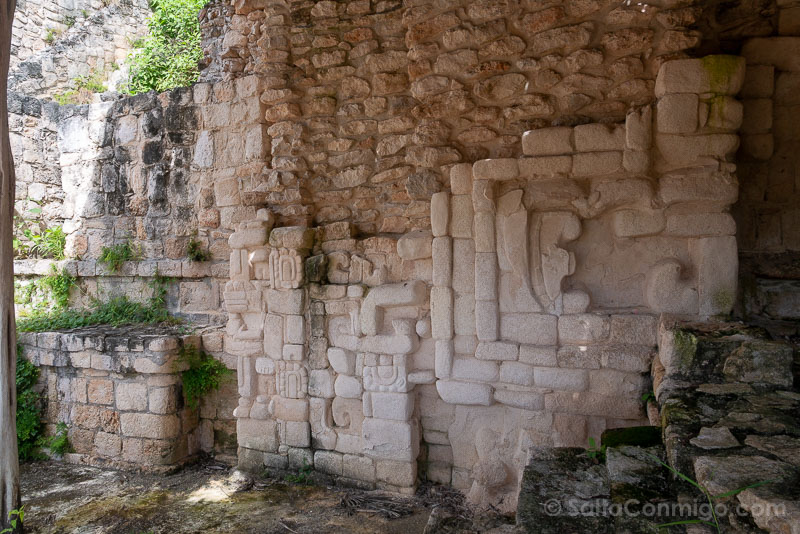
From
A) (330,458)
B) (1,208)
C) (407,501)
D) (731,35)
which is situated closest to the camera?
(1,208)

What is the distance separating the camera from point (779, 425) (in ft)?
7.22

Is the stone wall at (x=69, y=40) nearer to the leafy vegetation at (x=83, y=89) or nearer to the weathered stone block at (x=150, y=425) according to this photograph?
the leafy vegetation at (x=83, y=89)

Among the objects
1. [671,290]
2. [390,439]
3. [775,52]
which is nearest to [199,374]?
[390,439]

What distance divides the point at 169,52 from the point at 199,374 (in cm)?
483

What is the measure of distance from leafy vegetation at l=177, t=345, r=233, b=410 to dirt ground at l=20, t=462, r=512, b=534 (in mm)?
696

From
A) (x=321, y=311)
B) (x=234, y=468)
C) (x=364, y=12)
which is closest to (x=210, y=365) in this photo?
(x=234, y=468)

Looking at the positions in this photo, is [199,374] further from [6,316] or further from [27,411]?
[6,316]

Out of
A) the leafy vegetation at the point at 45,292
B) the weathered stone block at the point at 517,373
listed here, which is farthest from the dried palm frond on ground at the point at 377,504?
the leafy vegetation at the point at 45,292

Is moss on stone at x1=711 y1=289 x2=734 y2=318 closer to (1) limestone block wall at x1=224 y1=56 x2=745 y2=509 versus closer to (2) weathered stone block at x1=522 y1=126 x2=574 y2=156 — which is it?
(1) limestone block wall at x1=224 y1=56 x2=745 y2=509

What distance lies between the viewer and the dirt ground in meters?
3.71

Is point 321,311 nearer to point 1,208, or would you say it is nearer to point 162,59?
point 1,208

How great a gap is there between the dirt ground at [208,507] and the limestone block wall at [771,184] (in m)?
2.27

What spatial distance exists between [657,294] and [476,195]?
1.30m

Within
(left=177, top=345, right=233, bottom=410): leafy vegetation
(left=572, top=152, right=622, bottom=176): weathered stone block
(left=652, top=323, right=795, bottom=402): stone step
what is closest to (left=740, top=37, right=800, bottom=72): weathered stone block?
(left=572, top=152, right=622, bottom=176): weathered stone block
